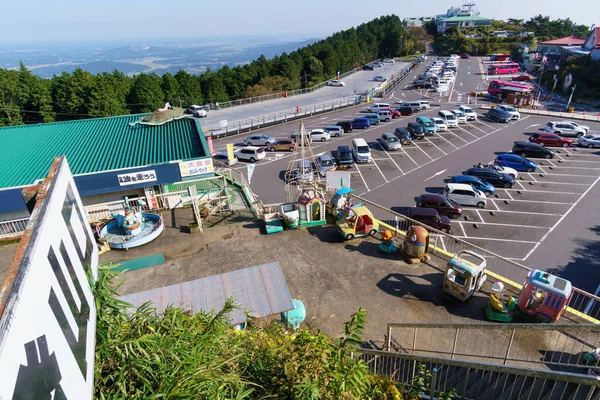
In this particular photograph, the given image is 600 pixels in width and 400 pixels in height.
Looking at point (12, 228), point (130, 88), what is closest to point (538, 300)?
point (12, 228)

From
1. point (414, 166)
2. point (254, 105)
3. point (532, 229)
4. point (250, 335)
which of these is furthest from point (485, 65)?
point (250, 335)

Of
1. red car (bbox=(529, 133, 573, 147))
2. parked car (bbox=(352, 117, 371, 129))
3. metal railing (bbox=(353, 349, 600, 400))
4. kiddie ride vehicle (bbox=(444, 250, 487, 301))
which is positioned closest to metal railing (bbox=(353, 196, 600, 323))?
kiddie ride vehicle (bbox=(444, 250, 487, 301))

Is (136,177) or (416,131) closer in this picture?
(136,177)

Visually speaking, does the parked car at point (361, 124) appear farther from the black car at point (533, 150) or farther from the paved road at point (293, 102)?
the black car at point (533, 150)

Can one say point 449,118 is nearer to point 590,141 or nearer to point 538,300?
point 590,141

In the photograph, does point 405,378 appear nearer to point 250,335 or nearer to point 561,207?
point 250,335

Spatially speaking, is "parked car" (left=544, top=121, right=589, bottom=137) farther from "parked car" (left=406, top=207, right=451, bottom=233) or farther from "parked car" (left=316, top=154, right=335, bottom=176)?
"parked car" (left=316, top=154, right=335, bottom=176)
